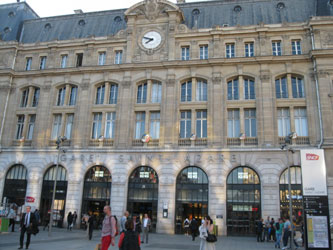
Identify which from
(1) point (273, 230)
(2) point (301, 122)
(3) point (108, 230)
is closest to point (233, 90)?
(2) point (301, 122)

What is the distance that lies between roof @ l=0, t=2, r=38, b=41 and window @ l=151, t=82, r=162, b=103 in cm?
2012

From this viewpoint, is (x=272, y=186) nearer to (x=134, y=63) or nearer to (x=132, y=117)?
(x=132, y=117)

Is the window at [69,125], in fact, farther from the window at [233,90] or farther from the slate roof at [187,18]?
the window at [233,90]

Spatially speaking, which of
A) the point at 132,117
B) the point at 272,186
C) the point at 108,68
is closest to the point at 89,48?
the point at 108,68

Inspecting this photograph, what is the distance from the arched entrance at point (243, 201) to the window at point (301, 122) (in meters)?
5.73

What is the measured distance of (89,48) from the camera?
36500 mm

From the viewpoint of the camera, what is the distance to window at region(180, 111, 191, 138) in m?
31.8

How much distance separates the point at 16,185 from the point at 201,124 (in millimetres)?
20504

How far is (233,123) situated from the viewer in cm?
3122

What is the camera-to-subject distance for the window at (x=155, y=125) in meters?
32.5

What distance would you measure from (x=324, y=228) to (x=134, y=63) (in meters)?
24.0

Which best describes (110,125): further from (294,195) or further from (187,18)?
(294,195)

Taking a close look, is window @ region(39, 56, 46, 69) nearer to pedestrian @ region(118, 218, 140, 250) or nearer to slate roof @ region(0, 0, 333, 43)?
slate roof @ region(0, 0, 333, 43)

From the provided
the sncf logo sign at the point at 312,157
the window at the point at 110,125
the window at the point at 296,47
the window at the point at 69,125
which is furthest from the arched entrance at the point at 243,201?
the window at the point at 69,125
